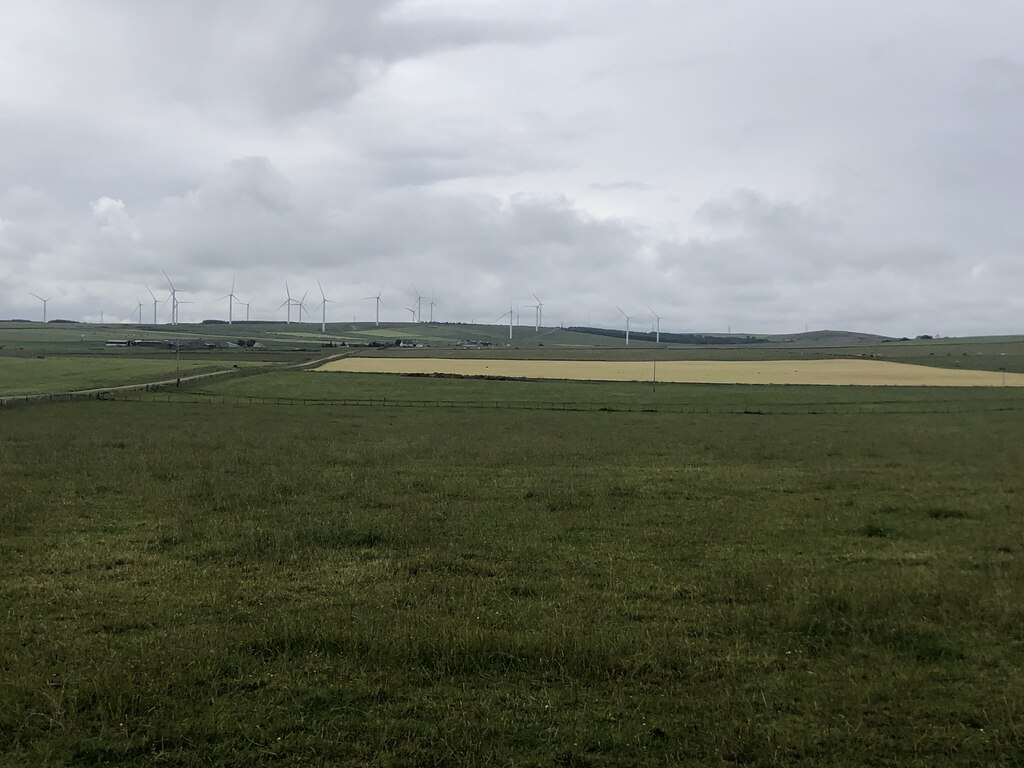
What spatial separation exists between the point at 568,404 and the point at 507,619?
2490 inches

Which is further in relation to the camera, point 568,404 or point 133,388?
point 133,388

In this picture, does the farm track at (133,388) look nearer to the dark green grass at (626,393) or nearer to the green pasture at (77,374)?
the green pasture at (77,374)

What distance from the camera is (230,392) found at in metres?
80.8

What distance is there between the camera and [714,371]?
132m

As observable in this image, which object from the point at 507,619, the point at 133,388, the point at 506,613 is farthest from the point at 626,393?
the point at 507,619

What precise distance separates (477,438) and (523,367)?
315 ft

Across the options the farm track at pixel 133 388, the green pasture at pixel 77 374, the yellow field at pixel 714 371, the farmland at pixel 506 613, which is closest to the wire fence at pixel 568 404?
the farm track at pixel 133 388

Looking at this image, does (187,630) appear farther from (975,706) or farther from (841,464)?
(841,464)

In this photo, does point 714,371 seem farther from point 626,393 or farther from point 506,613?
point 506,613

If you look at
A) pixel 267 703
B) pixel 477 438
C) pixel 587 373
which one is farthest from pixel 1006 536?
pixel 587 373

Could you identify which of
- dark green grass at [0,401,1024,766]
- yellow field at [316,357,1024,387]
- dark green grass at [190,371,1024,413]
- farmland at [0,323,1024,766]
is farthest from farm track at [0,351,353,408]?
dark green grass at [0,401,1024,766]

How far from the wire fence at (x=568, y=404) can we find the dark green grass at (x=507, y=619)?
40.3 metres

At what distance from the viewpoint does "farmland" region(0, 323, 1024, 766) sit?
26.9 feet

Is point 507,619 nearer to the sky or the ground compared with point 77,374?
nearer to the sky
